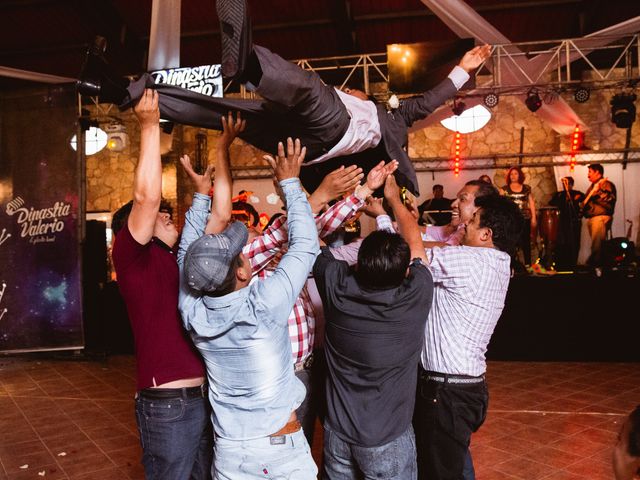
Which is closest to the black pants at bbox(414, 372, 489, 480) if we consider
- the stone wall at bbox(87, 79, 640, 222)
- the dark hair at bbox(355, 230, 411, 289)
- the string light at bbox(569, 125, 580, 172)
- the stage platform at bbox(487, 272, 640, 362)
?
the dark hair at bbox(355, 230, 411, 289)

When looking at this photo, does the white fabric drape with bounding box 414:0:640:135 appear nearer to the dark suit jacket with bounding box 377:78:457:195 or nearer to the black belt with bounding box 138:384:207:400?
the dark suit jacket with bounding box 377:78:457:195

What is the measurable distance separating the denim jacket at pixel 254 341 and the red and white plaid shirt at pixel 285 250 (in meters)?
0.35

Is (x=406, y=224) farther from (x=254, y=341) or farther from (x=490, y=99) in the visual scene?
(x=490, y=99)

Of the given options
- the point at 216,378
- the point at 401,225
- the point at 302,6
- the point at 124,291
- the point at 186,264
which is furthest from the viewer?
the point at 302,6

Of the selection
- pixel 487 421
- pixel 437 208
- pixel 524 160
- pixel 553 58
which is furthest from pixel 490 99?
pixel 487 421

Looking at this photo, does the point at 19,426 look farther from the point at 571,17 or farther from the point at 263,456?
the point at 571,17

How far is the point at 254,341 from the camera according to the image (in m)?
1.61

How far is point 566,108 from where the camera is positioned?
7.68m

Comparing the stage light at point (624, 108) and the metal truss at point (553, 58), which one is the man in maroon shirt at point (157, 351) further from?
the stage light at point (624, 108)

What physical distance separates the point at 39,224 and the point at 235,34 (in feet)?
18.8

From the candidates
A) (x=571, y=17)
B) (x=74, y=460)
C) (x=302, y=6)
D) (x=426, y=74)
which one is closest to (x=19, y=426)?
(x=74, y=460)

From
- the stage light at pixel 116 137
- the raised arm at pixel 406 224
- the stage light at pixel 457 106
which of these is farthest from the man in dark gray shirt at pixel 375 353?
the stage light at pixel 116 137

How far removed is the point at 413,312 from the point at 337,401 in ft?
1.40

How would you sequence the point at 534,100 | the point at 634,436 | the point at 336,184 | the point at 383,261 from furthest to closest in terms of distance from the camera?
the point at 534,100, the point at 336,184, the point at 383,261, the point at 634,436
